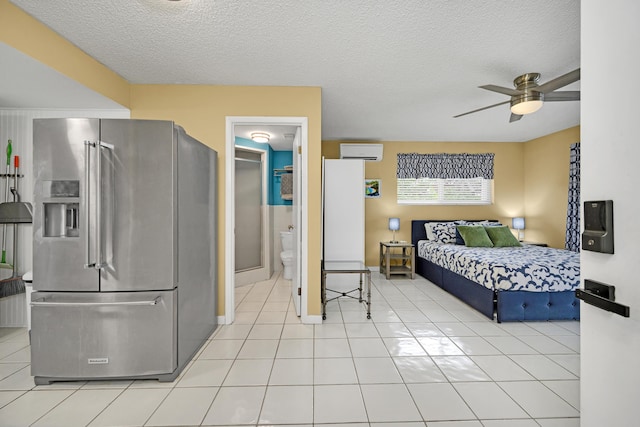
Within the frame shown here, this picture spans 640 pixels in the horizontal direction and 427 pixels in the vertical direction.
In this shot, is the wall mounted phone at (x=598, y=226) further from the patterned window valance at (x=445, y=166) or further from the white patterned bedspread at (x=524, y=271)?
the patterned window valance at (x=445, y=166)

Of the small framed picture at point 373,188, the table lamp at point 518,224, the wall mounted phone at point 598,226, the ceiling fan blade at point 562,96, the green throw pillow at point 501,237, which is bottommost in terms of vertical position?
the green throw pillow at point 501,237

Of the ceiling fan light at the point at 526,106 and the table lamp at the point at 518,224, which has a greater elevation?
the ceiling fan light at the point at 526,106

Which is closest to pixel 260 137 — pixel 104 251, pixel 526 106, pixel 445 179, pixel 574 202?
pixel 104 251

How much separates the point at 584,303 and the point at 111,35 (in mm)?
3353

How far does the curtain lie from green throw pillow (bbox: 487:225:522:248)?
775mm

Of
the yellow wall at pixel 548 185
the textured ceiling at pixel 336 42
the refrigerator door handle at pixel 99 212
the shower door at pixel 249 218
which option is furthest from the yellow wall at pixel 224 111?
the yellow wall at pixel 548 185

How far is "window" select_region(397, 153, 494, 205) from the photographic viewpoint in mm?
5688

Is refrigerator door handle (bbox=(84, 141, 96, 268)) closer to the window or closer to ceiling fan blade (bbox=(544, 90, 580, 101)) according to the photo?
ceiling fan blade (bbox=(544, 90, 580, 101))

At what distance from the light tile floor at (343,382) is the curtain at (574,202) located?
220 cm

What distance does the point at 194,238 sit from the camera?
97.4 inches

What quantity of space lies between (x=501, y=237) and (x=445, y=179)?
63.8 inches

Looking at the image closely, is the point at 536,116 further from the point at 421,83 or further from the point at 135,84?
the point at 135,84

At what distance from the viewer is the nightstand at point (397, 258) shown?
5.07 metres

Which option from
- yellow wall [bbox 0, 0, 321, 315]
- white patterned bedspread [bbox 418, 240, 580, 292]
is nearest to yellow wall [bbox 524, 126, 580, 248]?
white patterned bedspread [bbox 418, 240, 580, 292]
